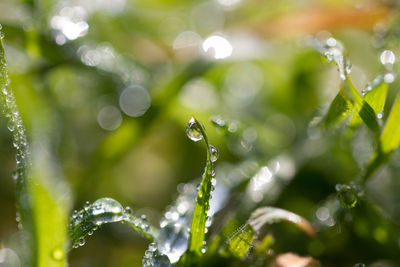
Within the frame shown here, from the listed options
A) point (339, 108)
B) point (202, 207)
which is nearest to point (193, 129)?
point (202, 207)

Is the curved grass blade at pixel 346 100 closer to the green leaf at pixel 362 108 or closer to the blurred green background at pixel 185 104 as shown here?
the green leaf at pixel 362 108

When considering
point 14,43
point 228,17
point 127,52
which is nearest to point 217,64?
point 127,52

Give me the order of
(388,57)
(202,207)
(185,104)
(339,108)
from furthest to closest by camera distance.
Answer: (185,104), (388,57), (339,108), (202,207)

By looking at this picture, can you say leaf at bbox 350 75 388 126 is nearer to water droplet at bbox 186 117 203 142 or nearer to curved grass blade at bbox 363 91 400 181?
curved grass blade at bbox 363 91 400 181

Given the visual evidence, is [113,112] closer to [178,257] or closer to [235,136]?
[235,136]

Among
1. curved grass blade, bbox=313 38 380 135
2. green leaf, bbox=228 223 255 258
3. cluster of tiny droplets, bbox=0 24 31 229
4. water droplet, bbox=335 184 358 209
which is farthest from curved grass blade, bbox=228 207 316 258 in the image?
cluster of tiny droplets, bbox=0 24 31 229

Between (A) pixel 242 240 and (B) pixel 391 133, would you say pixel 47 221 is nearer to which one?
(A) pixel 242 240

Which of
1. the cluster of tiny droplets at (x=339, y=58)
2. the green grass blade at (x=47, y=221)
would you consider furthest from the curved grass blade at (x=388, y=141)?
the green grass blade at (x=47, y=221)
